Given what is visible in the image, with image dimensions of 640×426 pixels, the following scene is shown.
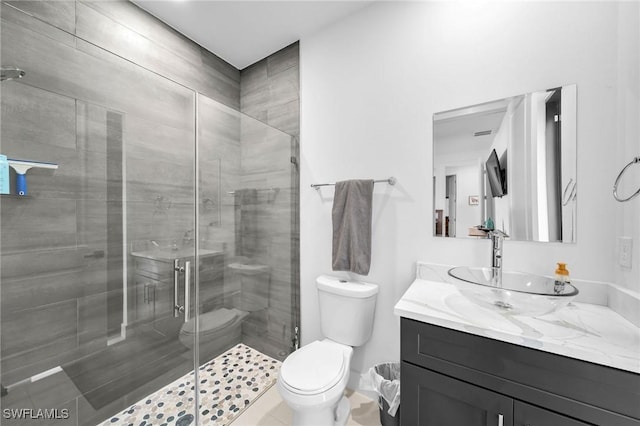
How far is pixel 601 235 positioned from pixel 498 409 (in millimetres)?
872

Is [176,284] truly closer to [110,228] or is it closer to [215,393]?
[110,228]

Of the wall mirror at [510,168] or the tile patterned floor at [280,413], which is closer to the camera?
the wall mirror at [510,168]

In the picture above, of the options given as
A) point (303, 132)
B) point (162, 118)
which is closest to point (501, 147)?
point (303, 132)

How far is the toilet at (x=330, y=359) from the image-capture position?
1187mm

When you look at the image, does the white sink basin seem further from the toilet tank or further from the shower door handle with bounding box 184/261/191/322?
the shower door handle with bounding box 184/261/191/322

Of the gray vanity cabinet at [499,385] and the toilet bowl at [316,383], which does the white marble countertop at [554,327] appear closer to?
the gray vanity cabinet at [499,385]

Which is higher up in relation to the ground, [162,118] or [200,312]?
[162,118]

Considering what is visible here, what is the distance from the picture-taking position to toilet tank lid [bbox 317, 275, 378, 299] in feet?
5.05

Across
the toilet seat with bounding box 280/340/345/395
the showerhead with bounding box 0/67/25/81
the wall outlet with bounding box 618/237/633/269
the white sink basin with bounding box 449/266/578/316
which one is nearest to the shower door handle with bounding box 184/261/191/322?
the toilet seat with bounding box 280/340/345/395

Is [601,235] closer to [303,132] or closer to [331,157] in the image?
[331,157]

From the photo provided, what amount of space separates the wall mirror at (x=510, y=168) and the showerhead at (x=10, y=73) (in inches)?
77.4

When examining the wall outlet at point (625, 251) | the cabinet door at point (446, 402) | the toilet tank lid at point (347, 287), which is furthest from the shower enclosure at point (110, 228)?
the wall outlet at point (625, 251)

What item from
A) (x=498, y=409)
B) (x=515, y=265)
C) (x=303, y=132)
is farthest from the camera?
(x=303, y=132)

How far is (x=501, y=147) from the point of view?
1.32m
